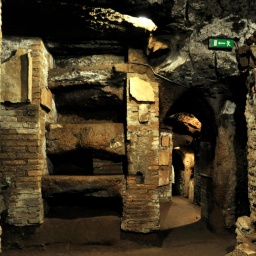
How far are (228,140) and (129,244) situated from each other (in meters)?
2.53

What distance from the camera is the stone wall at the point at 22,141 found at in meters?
3.70

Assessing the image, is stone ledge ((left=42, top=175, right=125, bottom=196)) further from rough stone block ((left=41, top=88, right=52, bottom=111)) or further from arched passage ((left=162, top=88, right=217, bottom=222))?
arched passage ((left=162, top=88, right=217, bottom=222))

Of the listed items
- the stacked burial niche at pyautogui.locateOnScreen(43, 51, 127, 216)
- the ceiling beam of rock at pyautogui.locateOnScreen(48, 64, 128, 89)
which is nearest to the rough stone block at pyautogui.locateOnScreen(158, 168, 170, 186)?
the stacked burial niche at pyautogui.locateOnScreen(43, 51, 127, 216)

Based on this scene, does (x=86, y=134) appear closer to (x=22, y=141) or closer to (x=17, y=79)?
(x=22, y=141)

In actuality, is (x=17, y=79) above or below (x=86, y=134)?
above

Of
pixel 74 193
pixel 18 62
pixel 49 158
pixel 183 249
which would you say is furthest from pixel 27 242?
pixel 18 62

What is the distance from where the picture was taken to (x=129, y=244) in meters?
3.87

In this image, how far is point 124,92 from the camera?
14.0 feet

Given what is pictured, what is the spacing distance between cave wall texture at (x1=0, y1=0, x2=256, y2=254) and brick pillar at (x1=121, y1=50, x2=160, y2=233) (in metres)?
0.02

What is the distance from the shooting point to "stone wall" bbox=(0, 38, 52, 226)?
370cm

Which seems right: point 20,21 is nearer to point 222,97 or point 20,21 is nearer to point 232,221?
point 222,97

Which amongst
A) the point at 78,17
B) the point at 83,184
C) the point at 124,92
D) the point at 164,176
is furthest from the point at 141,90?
the point at 164,176

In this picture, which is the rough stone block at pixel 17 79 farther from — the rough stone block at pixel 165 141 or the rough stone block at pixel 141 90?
the rough stone block at pixel 165 141

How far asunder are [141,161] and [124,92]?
123 cm
